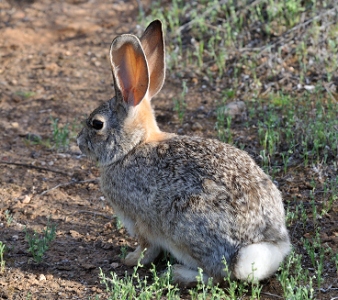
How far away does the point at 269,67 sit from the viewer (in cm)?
796

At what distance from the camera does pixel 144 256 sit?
5.34 m

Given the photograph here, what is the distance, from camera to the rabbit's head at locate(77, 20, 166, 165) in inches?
214

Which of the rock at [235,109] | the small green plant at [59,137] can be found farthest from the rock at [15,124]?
the rock at [235,109]

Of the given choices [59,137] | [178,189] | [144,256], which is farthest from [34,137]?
[178,189]

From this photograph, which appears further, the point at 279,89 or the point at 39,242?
the point at 279,89

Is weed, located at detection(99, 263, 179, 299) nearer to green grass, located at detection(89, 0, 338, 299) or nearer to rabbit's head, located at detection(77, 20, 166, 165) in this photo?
green grass, located at detection(89, 0, 338, 299)

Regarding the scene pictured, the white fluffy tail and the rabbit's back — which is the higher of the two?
the rabbit's back

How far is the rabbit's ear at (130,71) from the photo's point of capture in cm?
543

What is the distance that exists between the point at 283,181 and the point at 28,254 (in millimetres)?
2361

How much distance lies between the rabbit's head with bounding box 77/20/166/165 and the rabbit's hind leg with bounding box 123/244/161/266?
2.40 feet

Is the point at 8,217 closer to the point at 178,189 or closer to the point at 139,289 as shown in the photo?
the point at 139,289

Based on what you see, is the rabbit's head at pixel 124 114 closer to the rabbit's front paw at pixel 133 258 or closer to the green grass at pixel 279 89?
the rabbit's front paw at pixel 133 258

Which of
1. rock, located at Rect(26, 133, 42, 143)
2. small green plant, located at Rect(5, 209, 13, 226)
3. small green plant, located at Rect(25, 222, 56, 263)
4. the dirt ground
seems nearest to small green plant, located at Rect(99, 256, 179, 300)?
the dirt ground

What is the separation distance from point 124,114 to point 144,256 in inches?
44.0
